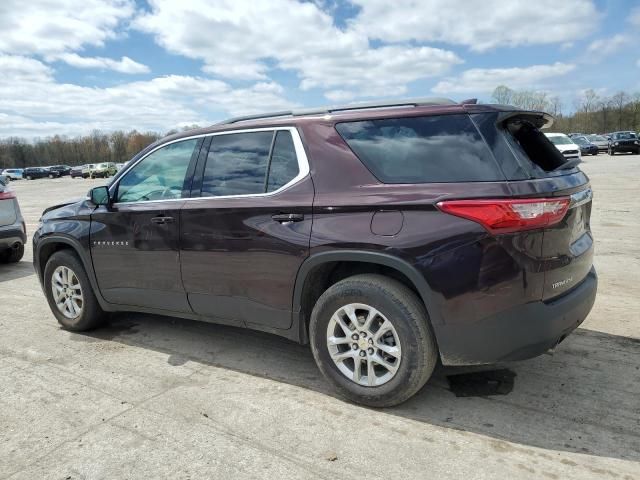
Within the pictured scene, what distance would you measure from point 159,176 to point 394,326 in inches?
93.9

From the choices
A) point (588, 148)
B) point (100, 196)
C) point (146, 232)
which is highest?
point (100, 196)

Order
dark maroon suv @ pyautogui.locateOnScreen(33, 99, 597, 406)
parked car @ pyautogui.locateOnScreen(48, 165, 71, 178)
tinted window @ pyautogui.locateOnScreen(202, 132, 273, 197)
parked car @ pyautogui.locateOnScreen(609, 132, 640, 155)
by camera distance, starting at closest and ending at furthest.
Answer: dark maroon suv @ pyautogui.locateOnScreen(33, 99, 597, 406) < tinted window @ pyautogui.locateOnScreen(202, 132, 273, 197) < parked car @ pyautogui.locateOnScreen(609, 132, 640, 155) < parked car @ pyautogui.locateOnScreen(48, 165, 71, 178)

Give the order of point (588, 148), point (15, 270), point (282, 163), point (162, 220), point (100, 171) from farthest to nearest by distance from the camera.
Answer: point (100, 171), point (588, 148), point (15, 270), point (162, 220), point (282, 163)

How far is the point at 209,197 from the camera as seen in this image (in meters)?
3.84

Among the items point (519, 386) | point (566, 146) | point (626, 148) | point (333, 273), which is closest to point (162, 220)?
point (333, 273)

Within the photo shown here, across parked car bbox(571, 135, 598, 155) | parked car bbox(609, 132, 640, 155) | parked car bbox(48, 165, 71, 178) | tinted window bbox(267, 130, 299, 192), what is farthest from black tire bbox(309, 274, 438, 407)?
parked car bbox(48, 165, 71, 178)

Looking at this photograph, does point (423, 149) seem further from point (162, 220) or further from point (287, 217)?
point (162, 220)

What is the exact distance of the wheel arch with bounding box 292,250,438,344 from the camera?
9.68ft

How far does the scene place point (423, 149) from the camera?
10.1ft

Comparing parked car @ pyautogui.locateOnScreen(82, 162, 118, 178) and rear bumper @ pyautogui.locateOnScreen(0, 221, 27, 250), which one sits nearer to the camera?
rear bumper @ pyautogui.locateOnScreen(0, 221, 27, 250)

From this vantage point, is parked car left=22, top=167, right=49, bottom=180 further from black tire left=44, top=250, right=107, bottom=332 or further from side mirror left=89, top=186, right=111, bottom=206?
side mirror left=89, top=186, right=111, bottom=206

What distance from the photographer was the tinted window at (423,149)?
2904 mm

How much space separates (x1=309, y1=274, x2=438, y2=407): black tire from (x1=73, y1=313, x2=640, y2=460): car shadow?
0.19m

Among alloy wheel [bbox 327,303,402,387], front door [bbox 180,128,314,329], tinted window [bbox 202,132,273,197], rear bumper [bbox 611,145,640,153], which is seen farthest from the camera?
rear bumper [bbox 611,145,640,153]
